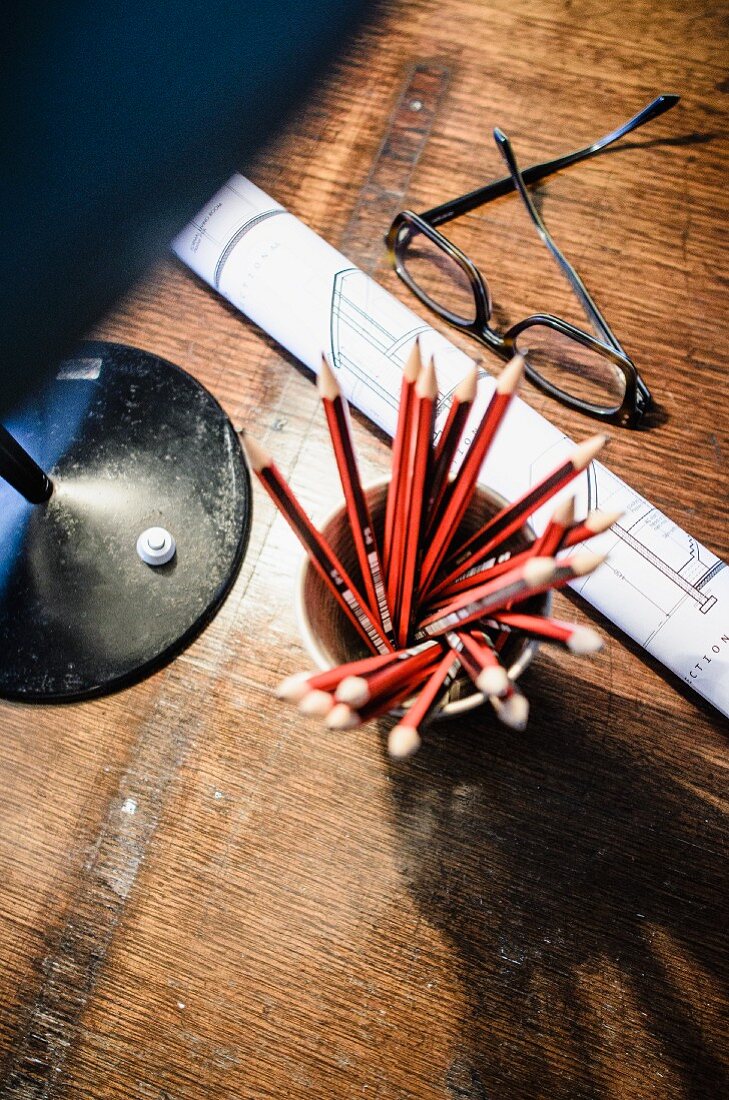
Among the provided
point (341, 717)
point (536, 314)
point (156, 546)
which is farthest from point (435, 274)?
point (341, 717)

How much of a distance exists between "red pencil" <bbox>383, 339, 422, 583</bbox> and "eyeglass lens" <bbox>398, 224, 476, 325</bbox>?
214 millimetres

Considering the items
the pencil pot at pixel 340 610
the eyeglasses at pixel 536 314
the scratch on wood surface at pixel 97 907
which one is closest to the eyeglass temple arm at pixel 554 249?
the eyeglasses at pixel 536 314

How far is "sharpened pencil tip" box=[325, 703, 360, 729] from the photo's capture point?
7.2 inches

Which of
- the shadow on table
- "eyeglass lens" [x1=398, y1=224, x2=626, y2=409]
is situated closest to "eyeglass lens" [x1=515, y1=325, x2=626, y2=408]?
"eyeglass lens" [x1=398, y1=224, x2=626, y2=409]

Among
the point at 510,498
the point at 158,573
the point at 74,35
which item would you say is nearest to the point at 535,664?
the point at 510,498

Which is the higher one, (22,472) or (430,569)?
(430,569)

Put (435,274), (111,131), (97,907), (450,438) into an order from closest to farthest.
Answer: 1. (111,131)
2. (450,438)
3. (97,907)
4. (435,274)

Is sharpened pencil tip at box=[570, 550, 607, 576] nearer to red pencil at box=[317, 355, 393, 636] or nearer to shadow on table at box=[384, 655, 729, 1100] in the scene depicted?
red pencil at box=[317, 355, 393, 636]

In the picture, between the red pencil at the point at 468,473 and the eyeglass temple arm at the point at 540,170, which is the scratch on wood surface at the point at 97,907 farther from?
the eyeglass temple arm at the point at 540,170

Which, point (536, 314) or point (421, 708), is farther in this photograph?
point (536, 314)

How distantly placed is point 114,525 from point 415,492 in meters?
0.20

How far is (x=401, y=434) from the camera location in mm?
229

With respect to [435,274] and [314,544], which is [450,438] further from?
[435,274]

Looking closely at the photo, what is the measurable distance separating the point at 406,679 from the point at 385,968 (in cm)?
18
